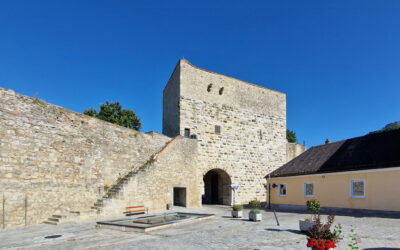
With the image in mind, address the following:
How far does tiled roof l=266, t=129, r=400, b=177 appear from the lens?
15.3 meters

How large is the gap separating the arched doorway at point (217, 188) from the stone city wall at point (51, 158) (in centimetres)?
1011

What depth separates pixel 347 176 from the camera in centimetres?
1652

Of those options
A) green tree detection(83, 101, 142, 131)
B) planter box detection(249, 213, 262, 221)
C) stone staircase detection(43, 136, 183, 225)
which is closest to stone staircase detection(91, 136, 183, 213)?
stone staircase detection(43, 136, 183, 225)

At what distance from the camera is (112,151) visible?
57.1 feet

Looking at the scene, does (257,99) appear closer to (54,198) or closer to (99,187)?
(99,187)

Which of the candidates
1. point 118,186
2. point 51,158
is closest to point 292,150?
point 118,186

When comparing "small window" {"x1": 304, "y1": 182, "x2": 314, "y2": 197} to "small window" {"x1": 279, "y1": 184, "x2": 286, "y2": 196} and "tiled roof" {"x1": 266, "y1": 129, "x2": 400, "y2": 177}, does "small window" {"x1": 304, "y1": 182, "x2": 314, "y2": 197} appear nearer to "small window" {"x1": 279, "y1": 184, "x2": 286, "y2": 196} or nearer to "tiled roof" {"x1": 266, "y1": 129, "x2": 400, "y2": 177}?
"tiled roof" {"x1": 266, "y1": 129, "x2": 400, "y2": 177}

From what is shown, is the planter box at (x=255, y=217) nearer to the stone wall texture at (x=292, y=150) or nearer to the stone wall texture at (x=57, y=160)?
the stone wall texture at (x=57, y=160)

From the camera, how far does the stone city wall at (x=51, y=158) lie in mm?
12266

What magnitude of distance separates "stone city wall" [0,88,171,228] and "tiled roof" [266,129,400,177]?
485 inches

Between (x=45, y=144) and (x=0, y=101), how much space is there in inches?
108

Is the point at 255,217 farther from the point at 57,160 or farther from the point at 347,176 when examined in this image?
the point at 57,160

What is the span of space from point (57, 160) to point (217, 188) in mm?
16382

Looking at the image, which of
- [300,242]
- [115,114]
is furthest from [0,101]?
[115,114]
